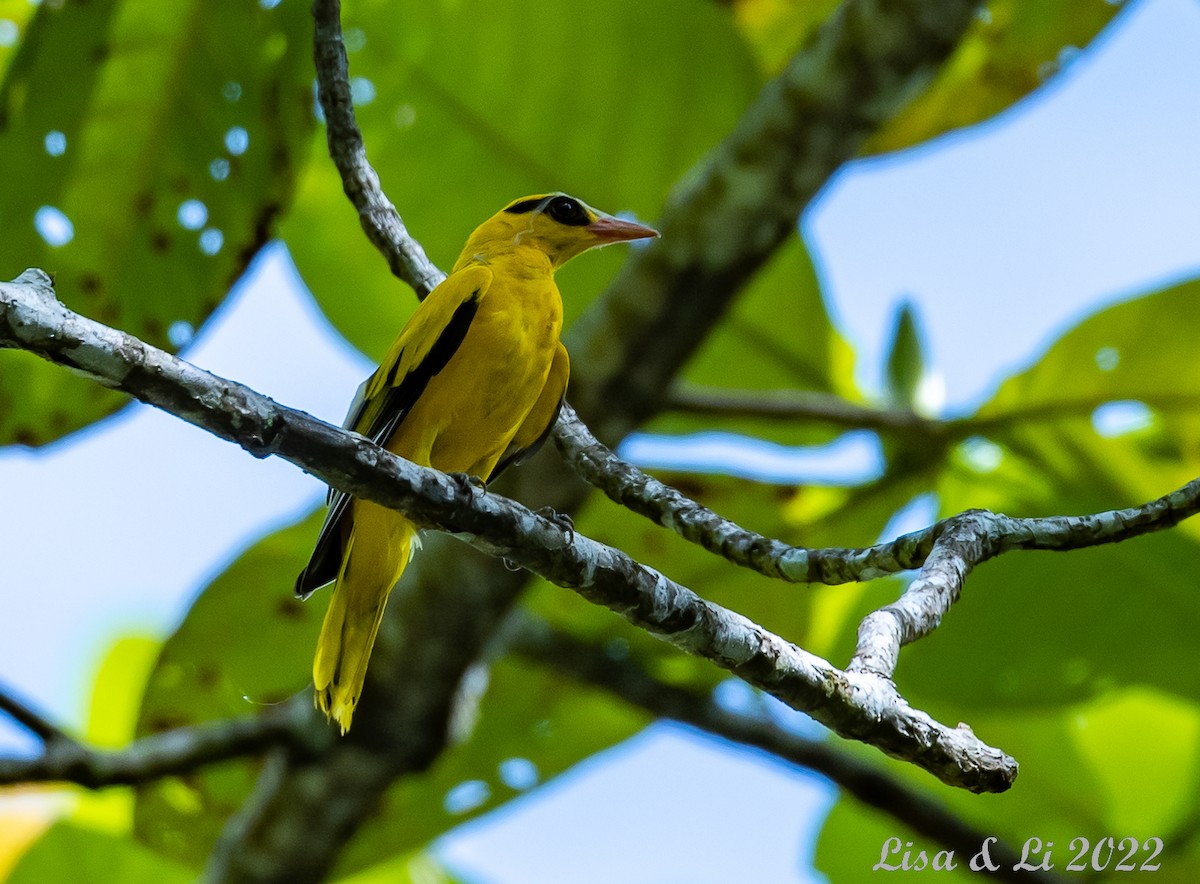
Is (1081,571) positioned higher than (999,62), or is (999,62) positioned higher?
(999,62)

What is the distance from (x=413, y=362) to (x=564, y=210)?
3.49 feet

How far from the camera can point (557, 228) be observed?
4035mm

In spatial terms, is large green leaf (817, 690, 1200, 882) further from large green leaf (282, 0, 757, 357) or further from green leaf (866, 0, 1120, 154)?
large green leaf (282, 0, 757, 357)

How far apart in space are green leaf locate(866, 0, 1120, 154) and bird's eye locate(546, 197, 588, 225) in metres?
1.71

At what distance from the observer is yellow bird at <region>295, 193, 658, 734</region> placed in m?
3.21

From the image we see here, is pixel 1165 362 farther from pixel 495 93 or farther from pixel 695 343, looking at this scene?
pixel 495 93

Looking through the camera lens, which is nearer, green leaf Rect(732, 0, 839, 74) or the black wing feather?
the black wing feather

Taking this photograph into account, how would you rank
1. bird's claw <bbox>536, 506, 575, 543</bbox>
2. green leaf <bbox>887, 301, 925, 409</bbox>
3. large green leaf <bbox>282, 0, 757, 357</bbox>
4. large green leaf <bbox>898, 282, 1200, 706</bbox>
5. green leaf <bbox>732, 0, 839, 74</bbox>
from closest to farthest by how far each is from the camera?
bird's claw <bbox>536, 506, 575, 543</bbox>
large green leaf <bbox>898, 282, 1200, 706</bbox>
green leaf <bbox>887, 301, 925, 409</bbox>
large green leaf <bbox>282, 0, 757, 357</bbox>
green leaf <bbox>732, 0, 839, 74</bbox>

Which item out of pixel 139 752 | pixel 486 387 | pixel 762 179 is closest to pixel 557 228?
pixel 762 179

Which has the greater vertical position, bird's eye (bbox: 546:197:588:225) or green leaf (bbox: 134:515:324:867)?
bird's eye (bbox: 546:197:588:225)

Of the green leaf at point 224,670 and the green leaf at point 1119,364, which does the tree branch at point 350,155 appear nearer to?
the green leaf at point 224,670

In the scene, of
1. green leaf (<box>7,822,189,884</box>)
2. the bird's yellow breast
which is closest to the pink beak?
the bird's yellow breast

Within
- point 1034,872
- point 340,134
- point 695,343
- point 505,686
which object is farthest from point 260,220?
point 1034,872

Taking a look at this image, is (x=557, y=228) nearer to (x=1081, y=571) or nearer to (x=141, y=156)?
(x=141, y=156)
